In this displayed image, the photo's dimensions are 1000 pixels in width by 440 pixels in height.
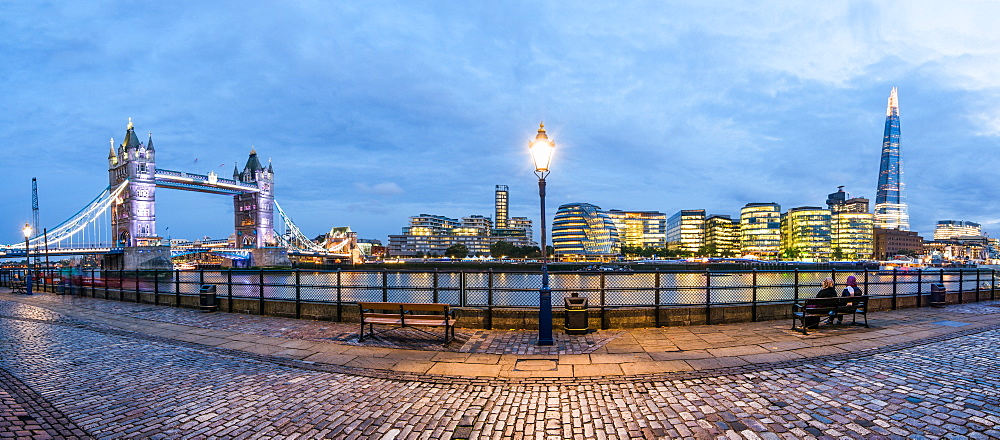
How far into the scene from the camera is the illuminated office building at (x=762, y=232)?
18675cm

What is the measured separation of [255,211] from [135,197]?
33.0 meters

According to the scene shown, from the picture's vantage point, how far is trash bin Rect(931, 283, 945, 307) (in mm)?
14159

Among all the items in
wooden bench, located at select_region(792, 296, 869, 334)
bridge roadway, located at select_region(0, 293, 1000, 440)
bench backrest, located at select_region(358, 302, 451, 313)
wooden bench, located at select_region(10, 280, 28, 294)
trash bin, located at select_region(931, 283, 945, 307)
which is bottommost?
wooden bench, located at select_region(10, 280, 28, 294)

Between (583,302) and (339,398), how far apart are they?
5.71m

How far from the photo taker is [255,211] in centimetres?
13112

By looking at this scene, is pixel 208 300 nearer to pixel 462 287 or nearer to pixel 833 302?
pixel 462 287

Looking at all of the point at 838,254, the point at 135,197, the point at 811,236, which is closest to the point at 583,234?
the point at 811,236

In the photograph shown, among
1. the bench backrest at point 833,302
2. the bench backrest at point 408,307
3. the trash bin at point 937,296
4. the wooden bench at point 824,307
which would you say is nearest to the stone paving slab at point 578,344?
the wooden bench at point 824,307

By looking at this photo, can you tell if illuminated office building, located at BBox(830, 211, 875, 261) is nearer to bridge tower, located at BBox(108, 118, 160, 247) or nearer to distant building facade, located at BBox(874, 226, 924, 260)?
distant building facade, located at BBox(874, 226, 924, 260)

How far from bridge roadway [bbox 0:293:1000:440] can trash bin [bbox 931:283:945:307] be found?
488 centimetres

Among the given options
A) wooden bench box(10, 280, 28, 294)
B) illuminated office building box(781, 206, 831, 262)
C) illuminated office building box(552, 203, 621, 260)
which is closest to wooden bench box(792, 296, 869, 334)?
wooden bench box(10, 280, 28, 294)

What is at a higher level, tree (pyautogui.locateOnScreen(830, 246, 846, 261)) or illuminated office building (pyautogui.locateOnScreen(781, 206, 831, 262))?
illuminated office building (pyautogui.locateOnScreen(781, 206, 831, 262))

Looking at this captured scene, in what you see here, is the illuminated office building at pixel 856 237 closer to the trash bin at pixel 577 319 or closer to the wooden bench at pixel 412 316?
the trash bin at pixel 577 319

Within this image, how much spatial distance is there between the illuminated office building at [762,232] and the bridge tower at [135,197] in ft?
683
